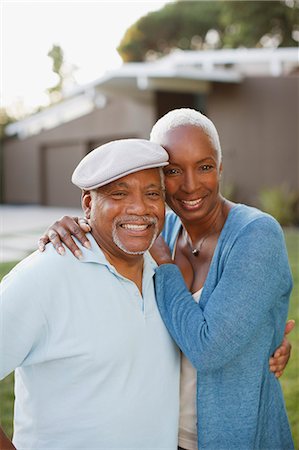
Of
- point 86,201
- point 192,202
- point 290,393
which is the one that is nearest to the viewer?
point 86,201

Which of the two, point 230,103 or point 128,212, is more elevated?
point 128,212

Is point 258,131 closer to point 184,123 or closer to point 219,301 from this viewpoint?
point 184,123

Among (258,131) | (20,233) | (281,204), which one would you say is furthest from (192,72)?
(20,233)

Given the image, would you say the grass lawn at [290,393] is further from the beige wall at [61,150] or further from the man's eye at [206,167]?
the beige wall at [61,150]

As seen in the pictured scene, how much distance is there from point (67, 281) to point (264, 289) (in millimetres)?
646

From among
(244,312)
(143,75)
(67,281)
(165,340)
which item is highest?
(67,281)

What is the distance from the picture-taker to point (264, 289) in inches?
80.4

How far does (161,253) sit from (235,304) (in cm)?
46

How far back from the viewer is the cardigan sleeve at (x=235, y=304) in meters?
2.00

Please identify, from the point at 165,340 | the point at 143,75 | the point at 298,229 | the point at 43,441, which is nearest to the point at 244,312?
the point at 165,340

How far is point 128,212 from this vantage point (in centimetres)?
205

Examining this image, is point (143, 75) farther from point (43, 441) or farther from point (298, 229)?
point (43, 441)

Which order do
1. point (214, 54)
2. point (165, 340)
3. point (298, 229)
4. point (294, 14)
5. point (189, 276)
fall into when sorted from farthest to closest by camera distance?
point (294, 14)
point (214, 54)
point (298, 229)
point (189, 276)
point (165, 340)

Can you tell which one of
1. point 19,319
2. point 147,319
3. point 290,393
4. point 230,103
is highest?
point 19,319
